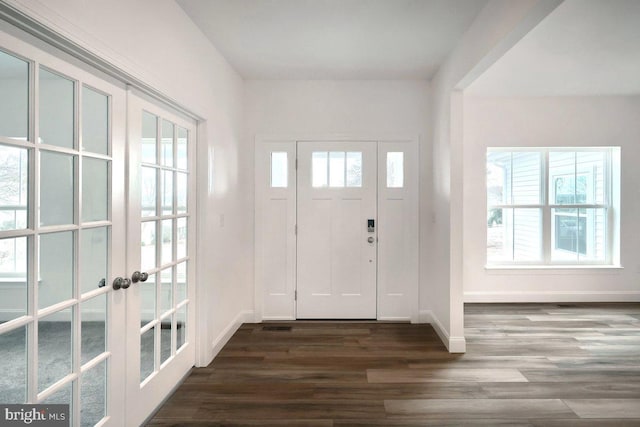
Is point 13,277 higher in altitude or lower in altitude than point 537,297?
higher

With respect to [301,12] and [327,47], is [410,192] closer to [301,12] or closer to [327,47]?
[327,47]

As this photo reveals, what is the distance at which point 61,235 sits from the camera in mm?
1472

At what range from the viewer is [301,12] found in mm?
2422

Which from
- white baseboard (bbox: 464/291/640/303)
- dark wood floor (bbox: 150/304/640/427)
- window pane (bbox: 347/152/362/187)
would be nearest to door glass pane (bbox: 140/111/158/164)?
dark wood floor (bbox: 150/304/640/427)

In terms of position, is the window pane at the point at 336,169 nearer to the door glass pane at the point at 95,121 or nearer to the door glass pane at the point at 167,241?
the door glass pane at the point at 167,241

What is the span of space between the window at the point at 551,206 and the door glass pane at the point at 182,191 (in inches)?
155

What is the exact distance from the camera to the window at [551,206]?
182 inches

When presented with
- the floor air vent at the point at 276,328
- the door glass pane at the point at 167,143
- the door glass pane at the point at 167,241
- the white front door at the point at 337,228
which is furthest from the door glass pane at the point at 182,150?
the floor air vent at the point at 276,328

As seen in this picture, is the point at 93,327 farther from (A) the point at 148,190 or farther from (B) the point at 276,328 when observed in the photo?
(B) the point at 276,328

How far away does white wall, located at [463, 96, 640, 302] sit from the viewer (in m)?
4.46

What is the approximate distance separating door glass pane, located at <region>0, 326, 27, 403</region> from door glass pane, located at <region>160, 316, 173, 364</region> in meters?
0.99

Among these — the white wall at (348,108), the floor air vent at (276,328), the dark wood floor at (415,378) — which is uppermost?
the white wall at (348,108)

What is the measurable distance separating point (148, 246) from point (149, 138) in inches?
26.1

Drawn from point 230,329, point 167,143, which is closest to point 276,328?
point 230,329
